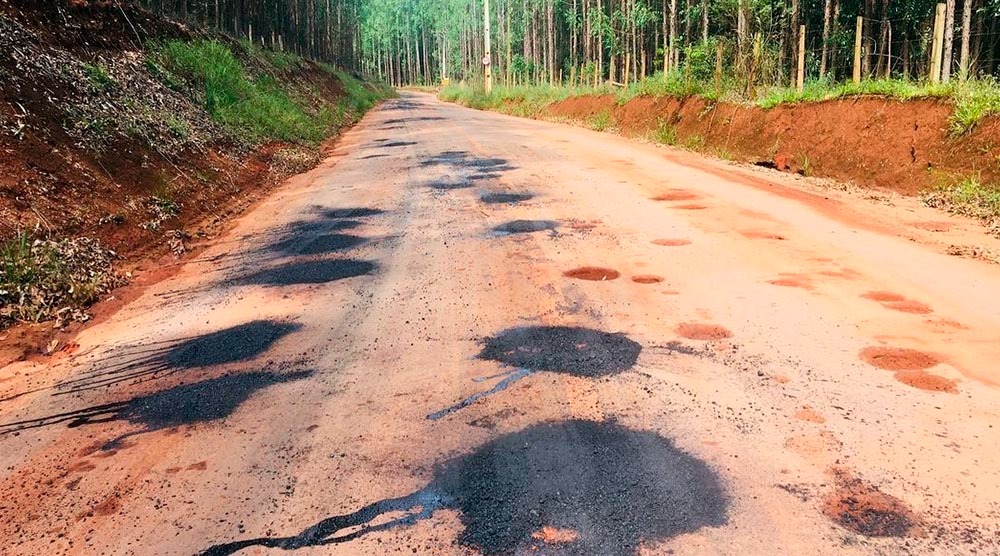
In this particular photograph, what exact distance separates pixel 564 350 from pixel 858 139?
Answer: 8.30 m

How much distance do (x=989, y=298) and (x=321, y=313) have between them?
466 cm

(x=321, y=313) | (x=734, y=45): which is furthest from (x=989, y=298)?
(x=734, y=45)

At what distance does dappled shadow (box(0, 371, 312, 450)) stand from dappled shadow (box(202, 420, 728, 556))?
113cm

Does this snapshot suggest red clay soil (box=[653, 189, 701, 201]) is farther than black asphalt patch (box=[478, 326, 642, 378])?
Yes

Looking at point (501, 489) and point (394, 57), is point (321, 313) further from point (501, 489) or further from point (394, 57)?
point (394, 57)

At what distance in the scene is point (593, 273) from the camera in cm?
528

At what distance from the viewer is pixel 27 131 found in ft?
22.9

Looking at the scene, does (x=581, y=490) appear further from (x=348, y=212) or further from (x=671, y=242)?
(x=348, y=212)

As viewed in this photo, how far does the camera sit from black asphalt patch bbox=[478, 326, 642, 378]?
366cm

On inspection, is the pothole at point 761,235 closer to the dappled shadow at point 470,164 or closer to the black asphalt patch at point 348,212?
the black asphalt patch at point 348,212

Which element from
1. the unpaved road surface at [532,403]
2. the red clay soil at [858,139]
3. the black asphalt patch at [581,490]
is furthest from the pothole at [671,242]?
the red clay soil at [858,139]

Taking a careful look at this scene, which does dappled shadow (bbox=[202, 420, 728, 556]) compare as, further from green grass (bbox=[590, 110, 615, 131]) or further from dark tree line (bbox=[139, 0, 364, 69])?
dark tree line (bbox=[139, 0, 364, 69])

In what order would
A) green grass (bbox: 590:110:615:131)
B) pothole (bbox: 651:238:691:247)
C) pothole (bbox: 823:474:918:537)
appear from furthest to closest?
green grass (bbox: 590:110:615:131)
pothole (bbox: 651:238:691:247)
pothole (bbox: 823:474:918:537)

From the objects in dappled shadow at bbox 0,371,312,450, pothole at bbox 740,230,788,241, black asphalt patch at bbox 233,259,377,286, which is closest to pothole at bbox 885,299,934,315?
pothole at bbox 740,230,788,241
